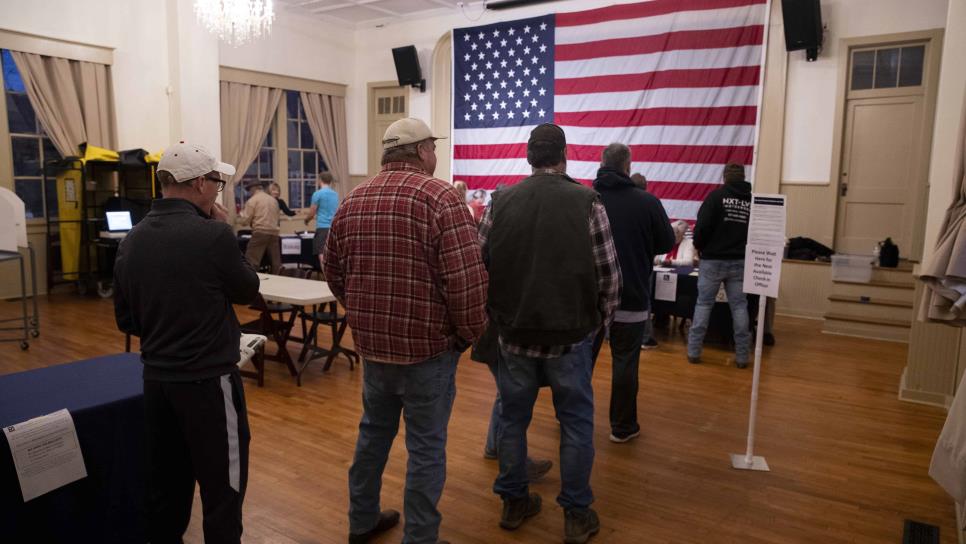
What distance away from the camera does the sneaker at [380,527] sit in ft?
8.80

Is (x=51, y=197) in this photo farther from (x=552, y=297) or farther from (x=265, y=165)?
(x=552, y=297)

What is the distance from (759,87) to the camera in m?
7.72

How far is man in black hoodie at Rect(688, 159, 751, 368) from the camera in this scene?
212 inches

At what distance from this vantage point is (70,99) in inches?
326

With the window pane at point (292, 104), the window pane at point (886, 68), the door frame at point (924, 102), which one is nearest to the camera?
the door frame at point (924, 102)

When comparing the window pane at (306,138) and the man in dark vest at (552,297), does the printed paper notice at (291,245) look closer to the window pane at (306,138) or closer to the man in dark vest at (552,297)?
the window pane at (306,138)

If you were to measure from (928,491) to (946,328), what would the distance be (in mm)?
1702

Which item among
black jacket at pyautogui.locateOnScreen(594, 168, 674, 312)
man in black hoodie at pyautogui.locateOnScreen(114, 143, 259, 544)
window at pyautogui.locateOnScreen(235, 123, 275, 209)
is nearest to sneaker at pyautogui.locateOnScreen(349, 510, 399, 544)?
man in black hoodie at pyautogui.locateOnScreen(114, 143, 259, 544)

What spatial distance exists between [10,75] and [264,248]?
3.50 m

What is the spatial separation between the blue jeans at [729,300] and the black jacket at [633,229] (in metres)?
2.19

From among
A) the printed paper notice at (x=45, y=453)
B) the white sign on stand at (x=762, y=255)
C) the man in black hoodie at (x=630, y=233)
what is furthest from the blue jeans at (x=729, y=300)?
the printed paper notice at (x=45, y=453)

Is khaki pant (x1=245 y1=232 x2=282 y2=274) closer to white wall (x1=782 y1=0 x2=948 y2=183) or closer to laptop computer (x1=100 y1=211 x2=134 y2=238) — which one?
laptop computer (x1=100 y1=211 x2=134 y2=238)

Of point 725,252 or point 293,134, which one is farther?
point 293,134

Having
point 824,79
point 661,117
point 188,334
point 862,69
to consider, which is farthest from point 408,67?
point 188,334
